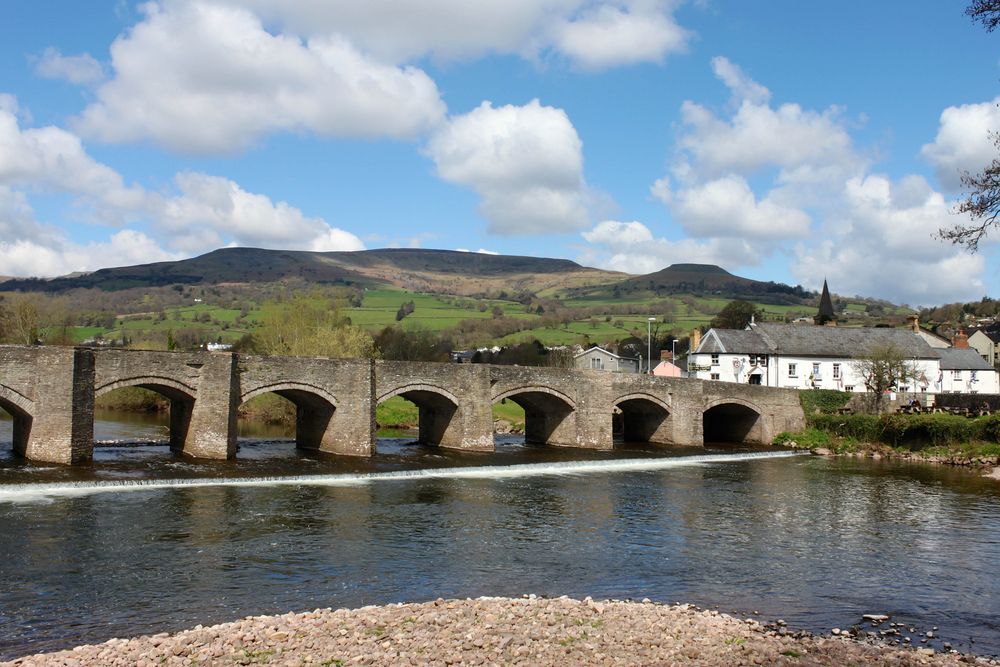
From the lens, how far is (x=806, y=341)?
5744 centimetres

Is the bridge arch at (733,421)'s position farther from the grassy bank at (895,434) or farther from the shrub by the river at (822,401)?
the shrub by the river at (822,401)

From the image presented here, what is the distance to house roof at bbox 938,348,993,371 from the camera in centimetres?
6131

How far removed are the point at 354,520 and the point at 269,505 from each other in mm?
2879

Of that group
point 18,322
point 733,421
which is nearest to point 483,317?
point 733,421

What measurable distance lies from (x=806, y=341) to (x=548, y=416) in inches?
1054

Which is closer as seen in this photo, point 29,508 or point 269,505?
point 29,508

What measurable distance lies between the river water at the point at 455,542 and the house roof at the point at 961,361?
35.8m

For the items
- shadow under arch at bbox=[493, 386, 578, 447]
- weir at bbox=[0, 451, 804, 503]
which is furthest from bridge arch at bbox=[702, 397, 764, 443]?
shadow under arch at bbox=[493, 386, 578, 447]

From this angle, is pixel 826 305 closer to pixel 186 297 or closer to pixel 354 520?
pixel 354 520

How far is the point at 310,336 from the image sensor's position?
4812 centimetres

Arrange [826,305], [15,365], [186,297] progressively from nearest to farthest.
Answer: [15,365], [826,305], [186,297]

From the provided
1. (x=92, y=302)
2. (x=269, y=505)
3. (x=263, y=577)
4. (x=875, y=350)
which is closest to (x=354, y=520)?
(x=269, y=505)

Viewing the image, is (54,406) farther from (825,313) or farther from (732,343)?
(825,313)

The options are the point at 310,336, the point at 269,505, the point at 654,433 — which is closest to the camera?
the point at 269,505
